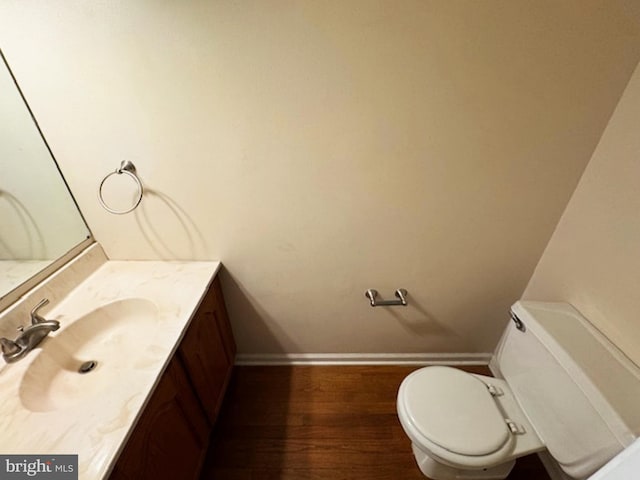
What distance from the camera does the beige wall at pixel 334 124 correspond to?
777mm

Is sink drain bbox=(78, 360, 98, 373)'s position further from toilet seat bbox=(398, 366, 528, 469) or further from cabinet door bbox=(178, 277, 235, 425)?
toilet seat bbox=(398, 366, 528, 469)

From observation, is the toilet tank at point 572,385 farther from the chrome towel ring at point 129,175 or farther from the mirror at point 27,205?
the mirror at point 27,205

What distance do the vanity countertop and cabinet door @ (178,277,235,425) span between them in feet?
0.32

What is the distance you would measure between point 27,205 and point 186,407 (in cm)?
103

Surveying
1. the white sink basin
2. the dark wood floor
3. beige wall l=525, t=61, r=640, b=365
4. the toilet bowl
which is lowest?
Answer: the dark wood floor

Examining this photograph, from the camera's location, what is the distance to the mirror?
3.00ft

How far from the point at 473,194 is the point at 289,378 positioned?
134cm

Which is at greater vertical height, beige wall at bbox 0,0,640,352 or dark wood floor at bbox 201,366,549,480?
beige wall at bbox 0,0,640,352

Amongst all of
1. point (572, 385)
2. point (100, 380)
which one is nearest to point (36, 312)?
point (100, 380)

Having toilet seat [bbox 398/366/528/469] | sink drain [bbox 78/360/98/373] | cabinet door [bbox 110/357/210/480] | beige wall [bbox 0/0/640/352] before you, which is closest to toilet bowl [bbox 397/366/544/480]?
toilet seat [bbox 398/366/528/469]

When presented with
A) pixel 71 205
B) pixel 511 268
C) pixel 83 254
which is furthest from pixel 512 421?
pixel 71 205

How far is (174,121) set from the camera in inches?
35.8

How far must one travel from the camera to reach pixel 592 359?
80 cm

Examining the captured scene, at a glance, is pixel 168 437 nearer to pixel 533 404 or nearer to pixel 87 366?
pixel 87 366
